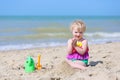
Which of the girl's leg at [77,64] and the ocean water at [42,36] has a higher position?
the girl's leg at [77,64]

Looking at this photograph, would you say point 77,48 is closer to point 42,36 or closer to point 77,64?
point 77,64

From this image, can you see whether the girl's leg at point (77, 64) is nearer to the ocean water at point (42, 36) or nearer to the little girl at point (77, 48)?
the little girl at point (77, 48)

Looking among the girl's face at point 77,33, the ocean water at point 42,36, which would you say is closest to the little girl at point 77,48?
the girl's face at point 77,33

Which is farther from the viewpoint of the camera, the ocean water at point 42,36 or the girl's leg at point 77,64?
the ocean water at point 42,36

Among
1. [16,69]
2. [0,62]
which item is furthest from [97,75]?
[0,62]

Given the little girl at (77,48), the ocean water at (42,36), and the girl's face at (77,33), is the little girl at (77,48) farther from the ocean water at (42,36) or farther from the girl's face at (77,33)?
the ocean water at (42,36)

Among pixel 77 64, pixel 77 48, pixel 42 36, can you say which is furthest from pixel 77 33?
pixel 42 36

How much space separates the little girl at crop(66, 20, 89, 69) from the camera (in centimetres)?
501

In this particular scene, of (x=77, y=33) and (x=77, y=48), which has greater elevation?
(x=77, y=33)

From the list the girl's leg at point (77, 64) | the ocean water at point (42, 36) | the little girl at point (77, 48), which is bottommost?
the ocean water at point (42, 36)

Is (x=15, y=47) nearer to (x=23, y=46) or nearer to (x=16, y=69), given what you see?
(x=23, y=46)

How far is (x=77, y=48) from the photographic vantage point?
5023mm

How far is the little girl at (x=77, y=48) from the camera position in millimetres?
5008

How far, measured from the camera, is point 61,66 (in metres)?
5.08
